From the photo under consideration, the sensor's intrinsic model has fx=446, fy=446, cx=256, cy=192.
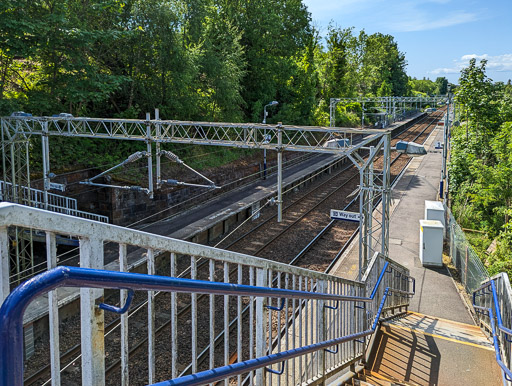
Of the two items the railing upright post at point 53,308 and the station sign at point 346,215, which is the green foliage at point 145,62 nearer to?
the station sign at point 346,215

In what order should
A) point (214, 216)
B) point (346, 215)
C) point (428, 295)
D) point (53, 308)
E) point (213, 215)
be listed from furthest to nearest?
point (213, 215)
point (214, 216)
point (428, 295)
point (346, 215)
point (53, 308)

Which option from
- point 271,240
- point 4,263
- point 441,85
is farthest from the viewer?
point 441,85

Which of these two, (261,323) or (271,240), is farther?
(271,240)

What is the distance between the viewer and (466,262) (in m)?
13.7

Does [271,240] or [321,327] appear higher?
[321,327]

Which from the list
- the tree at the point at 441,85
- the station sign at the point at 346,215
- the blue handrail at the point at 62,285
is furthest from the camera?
the tree at the point at 441,85

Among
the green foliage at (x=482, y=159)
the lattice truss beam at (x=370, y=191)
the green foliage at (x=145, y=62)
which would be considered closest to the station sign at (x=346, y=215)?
the lattice truss beam at (x=370, y=191)

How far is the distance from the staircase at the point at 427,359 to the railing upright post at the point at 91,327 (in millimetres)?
4529

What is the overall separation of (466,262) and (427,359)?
7.41 meters

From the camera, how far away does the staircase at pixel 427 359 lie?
6.53m

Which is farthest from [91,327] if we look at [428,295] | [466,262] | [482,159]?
[482,159]

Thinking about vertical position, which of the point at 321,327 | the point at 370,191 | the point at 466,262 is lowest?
the point at 466,262

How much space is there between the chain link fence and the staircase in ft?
11.0

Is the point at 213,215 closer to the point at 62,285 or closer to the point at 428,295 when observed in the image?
the point at 428,295
